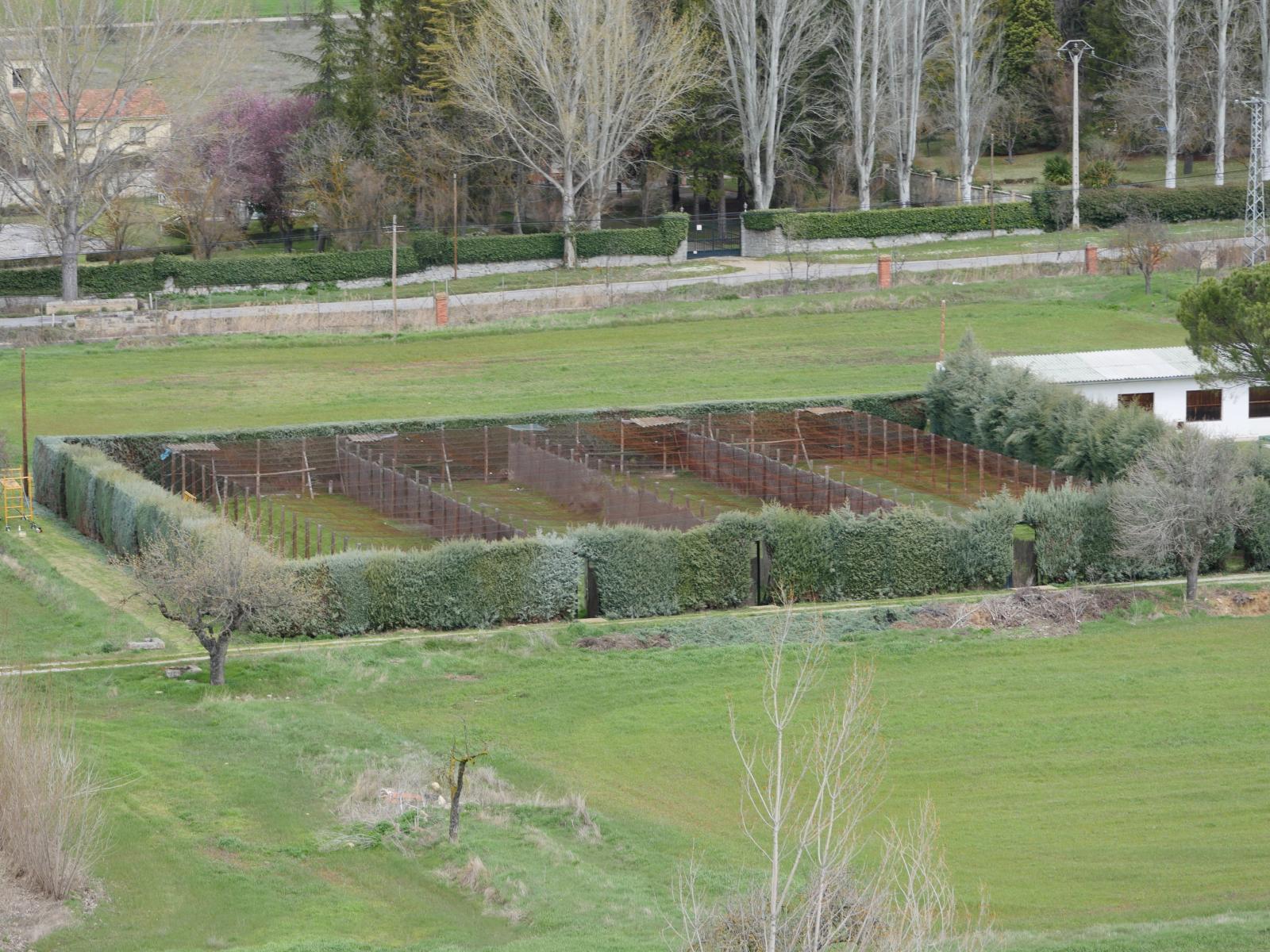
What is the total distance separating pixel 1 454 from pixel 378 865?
2832cm

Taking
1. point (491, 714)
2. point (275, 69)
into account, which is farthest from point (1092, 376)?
point (275, 69)

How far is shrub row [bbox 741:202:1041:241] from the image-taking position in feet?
265

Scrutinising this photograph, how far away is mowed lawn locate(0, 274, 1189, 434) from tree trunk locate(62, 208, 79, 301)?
7297mm

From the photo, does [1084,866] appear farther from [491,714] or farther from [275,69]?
[275,69]

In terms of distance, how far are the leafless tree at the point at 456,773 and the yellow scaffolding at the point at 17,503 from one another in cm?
1885

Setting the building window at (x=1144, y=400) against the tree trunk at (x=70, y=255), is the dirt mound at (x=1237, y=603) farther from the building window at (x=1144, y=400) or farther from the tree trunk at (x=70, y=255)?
the tree trunk at (x=70, y=255)

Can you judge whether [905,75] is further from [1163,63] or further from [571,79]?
[571,79]

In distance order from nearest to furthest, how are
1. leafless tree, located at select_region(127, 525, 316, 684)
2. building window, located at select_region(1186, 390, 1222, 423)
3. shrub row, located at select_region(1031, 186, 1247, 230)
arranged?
leafless tree, located at select_region(127, 525, 316, 684) → building window, located at select_region(1186, 390, 1222, 423) → shrub row, located at select_region(1031, 186, 1247, 230)

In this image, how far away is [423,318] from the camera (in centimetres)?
6788

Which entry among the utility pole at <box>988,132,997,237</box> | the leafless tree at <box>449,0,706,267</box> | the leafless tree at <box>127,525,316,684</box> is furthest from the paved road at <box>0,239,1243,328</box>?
the leafless tree at <box>127,525,316,684</box>

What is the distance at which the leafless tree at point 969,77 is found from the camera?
84.9 meters

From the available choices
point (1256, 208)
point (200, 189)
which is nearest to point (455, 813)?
point (1256, 208)

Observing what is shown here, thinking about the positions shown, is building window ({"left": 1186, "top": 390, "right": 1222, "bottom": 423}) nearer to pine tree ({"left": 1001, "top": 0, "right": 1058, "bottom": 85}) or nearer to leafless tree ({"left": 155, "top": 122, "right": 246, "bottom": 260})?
leafless tree ({"left": 155, "top": 122, "right": 246, "bottom": 260})

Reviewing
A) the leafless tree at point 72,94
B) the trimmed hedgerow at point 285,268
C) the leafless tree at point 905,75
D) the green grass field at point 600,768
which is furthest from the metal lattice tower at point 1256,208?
the leafless tree at point 72,94
